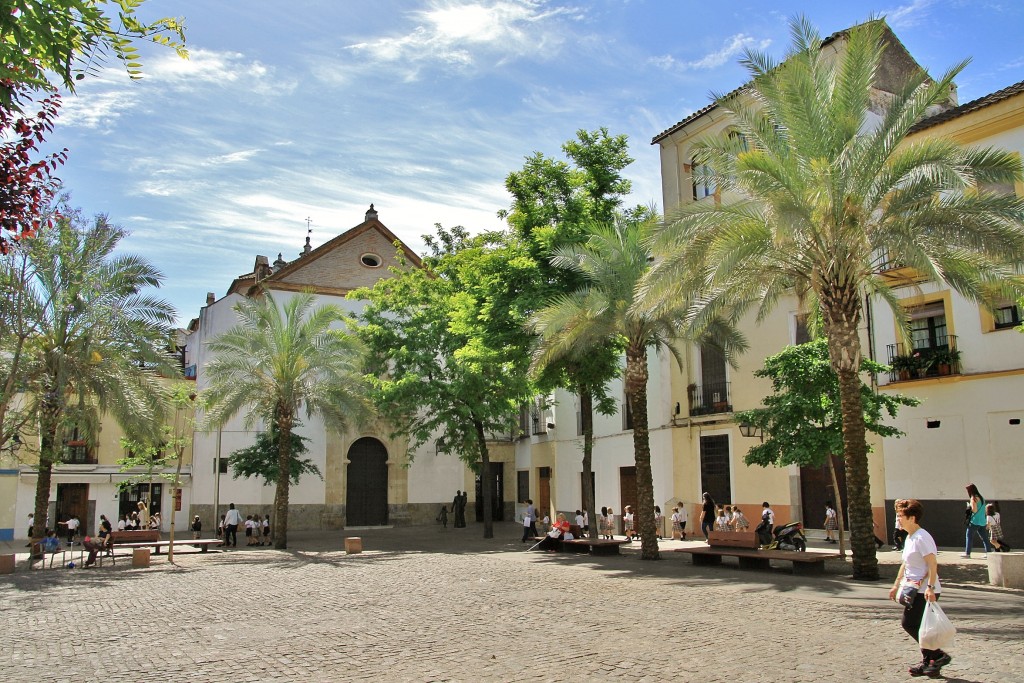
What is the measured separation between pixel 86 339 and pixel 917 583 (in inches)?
808

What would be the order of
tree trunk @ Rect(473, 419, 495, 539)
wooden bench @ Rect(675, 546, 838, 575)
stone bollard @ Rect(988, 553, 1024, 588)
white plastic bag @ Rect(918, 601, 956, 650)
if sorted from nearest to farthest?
1. white plastic bag @ Rect(918, 601, 956, 650)
2. stone bollard @ Rect(988, 553, 1024, 588)
3. wooden bench @ Rect(675, 546, 838, 575)
4. tree trunk @ Rect(473, 419, 495, 539)

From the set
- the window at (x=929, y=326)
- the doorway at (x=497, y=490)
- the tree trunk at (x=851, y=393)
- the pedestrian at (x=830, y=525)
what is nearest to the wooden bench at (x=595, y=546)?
the pedestrian at (x=830, y=525)

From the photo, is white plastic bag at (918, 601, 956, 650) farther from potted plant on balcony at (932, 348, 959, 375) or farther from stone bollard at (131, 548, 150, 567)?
stone bollard at (131, 548, 150, 567)

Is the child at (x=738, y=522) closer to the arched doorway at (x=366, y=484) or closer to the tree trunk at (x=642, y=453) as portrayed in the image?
the tree trunk at (x=642, y=453)

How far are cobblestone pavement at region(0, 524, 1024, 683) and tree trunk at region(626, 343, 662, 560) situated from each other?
142 cm

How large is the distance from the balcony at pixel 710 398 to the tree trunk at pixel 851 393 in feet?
34.9

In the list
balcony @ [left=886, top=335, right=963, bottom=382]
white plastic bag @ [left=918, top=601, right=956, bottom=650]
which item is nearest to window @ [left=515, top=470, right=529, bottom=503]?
balcony @ [left=886, top=335, right=963, bottom=382]

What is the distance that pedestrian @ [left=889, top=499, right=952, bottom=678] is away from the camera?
6.71 meters

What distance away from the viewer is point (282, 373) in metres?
25.1

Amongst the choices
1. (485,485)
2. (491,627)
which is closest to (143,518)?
(485,485)

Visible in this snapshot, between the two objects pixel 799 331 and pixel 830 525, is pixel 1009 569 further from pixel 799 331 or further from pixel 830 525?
pixel 799 331

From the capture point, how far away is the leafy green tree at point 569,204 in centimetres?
2130

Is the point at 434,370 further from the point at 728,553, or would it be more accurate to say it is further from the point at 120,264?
the point at 728,553

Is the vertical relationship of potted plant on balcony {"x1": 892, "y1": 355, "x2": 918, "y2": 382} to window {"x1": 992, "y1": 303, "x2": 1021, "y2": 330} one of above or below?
below
